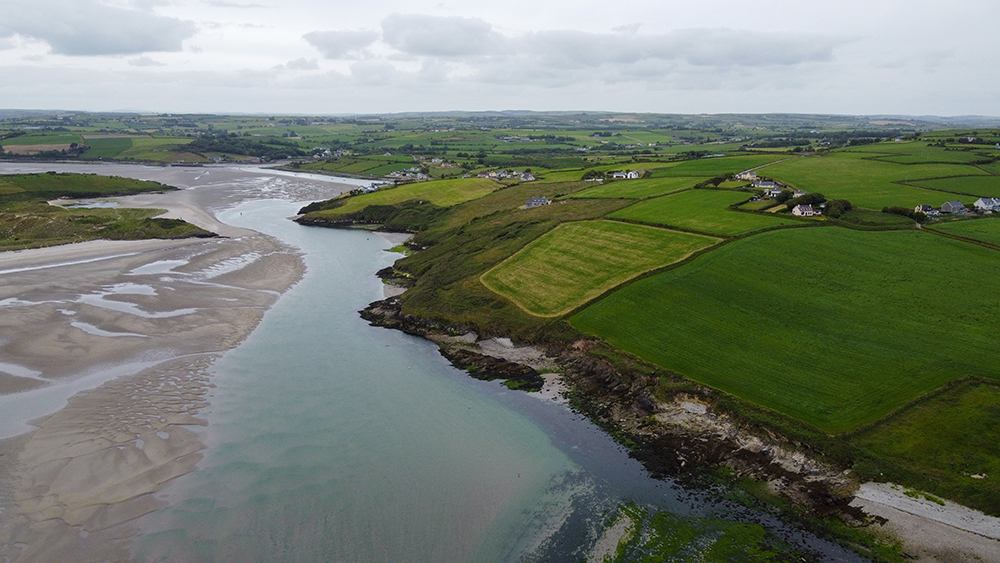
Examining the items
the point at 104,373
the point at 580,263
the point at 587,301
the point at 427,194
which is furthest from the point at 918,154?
the point at 104,373

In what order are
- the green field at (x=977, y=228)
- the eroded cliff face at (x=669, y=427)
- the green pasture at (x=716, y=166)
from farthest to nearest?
the green pasture at (x=716, y=166) < the green field at (x=977, y=228) < the eroded cliff face at (x=669, y=427)

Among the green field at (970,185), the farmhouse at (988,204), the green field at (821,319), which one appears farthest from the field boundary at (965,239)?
the green field at (970,185)

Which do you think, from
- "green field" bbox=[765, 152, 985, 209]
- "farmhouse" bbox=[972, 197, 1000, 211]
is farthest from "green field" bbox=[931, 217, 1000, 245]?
"green field" bbox=[765, 152, 985, 209]

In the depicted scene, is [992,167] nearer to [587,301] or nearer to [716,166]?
[716,166]

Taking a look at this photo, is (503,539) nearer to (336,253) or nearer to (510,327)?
(510,327)

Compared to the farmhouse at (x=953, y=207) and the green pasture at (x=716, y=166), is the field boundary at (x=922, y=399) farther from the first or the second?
the green pasture at (x=716, y=166)

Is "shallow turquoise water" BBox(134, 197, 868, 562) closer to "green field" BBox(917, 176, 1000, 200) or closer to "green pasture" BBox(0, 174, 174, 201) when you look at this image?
"green field" BBox(917, 176, 1000, 200)

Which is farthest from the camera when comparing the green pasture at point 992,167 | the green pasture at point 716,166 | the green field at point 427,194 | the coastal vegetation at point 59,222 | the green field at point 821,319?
the green field at point 427,194
